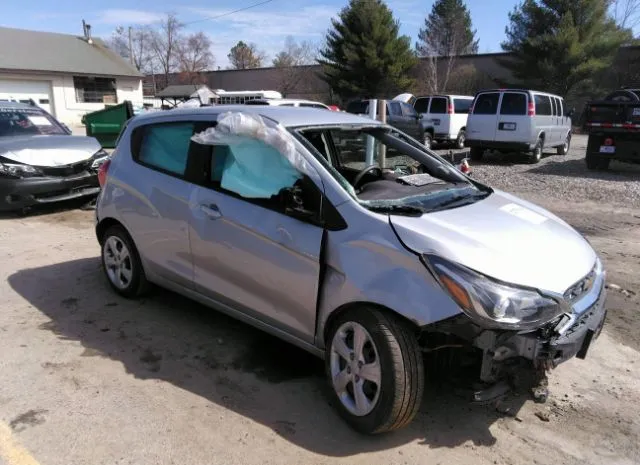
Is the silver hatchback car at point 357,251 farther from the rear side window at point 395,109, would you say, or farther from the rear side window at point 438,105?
the rear side window at point 438,105

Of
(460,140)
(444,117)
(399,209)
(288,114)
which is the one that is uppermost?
→ (288,114)

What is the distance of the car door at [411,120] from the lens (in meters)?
17.3

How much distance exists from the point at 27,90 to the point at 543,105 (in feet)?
103

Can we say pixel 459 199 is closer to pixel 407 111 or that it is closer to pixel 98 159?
pixel 98 159

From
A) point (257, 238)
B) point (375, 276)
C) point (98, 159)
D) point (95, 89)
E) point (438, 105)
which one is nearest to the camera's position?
point (375, 276)

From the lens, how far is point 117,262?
4.75 m

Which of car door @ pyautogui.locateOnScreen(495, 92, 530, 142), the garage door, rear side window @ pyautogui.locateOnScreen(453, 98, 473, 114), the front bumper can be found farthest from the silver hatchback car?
the garage door

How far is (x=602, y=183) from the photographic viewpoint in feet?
38.8

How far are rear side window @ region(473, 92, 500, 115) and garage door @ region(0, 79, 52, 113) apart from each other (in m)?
28.1

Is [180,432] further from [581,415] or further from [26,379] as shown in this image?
[581,415]

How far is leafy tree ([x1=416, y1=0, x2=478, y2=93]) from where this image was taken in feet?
133

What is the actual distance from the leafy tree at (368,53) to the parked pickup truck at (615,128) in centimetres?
2699

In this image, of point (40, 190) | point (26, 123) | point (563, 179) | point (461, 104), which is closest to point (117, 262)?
point (40, 190)

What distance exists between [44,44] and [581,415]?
137 feet
